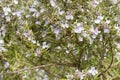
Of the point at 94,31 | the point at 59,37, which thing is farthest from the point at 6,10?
the point at 94,31

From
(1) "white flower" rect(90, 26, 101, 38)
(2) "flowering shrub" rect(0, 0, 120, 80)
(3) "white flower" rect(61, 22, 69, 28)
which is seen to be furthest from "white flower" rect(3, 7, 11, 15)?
(1) "white flower" rect(90, 26, 101, 38)

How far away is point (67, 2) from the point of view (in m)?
2.54

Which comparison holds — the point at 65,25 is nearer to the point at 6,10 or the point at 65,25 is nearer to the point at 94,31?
the point at 94,31

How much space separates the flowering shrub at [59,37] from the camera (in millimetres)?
2418

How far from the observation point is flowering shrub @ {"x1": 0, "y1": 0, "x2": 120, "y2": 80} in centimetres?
242

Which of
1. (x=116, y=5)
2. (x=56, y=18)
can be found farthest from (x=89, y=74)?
(x=116, y=5)

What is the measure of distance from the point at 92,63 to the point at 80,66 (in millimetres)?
106

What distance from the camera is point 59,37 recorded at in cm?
256

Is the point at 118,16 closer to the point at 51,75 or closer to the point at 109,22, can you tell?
the point at 109,22

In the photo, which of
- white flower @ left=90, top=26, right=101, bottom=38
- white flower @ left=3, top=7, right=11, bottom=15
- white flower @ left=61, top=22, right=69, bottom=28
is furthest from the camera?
white flower @ left=3, top=7, right=11, bottom=15

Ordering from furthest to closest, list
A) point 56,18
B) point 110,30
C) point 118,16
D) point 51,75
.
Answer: point 51,75 < point 118,16 < point 56,18 < point 110,30

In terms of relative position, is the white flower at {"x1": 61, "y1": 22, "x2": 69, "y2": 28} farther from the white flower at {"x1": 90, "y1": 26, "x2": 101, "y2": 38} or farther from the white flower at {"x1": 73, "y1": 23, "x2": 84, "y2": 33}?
the white flower at {"x1": 90, "y1": 26, "x2": 101, "y2": 38}

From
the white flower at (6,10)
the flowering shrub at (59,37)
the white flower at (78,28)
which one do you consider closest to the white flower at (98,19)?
the flowering shrub at (59,37)

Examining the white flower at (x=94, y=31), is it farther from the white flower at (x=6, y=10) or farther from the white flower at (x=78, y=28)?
the white flower at (x=6, y=10)
